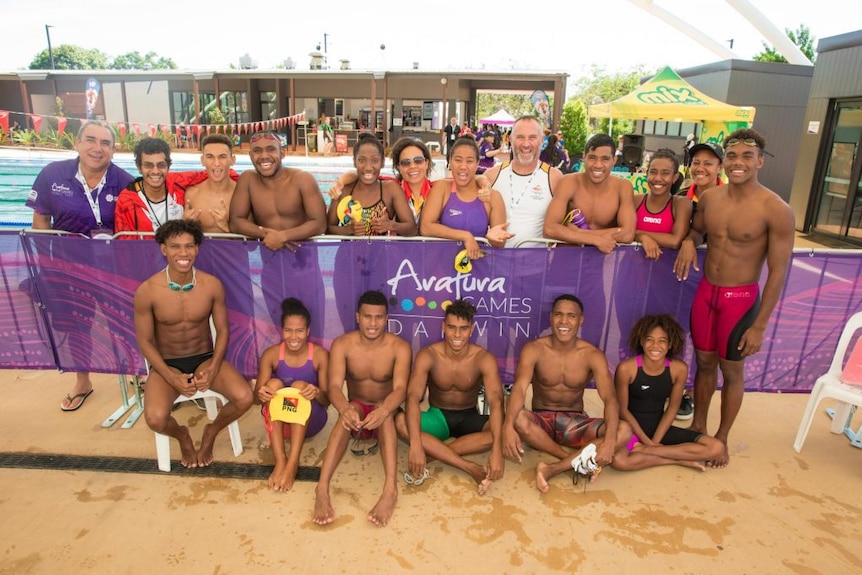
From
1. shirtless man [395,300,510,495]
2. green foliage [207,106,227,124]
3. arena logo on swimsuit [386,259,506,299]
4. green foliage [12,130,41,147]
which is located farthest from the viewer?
green foliage [207,106,227,124]

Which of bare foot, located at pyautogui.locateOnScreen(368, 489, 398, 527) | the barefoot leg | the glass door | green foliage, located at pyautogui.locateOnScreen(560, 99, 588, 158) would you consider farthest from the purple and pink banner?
green foliage, located at pyautogui.locateOnScreen(560, 99, 588, 158)

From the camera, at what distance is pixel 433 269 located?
3.96 meters

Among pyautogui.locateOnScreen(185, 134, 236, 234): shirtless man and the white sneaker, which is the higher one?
pyautogui.locateOnScreen(185, 134, 236, 234): shirtless man

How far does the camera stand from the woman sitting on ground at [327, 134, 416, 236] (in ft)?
13.2

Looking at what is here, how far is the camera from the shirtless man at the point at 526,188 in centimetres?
402

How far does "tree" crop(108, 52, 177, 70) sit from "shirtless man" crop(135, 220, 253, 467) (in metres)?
97.0

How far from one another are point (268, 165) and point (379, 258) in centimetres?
103

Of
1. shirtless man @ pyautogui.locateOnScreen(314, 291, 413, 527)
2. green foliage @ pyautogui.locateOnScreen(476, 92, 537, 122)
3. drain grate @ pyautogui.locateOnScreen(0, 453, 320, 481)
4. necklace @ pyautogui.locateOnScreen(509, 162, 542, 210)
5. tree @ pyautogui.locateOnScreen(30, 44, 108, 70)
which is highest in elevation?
tree @ pyautogui.locateOnScreen(30, 44, 108, 70)

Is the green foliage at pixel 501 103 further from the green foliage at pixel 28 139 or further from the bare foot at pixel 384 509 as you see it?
the bare foot at pixel 384 509

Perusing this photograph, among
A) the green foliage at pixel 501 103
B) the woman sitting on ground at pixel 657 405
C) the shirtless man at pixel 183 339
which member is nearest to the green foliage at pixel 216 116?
the shirtless man at pixel 183 339

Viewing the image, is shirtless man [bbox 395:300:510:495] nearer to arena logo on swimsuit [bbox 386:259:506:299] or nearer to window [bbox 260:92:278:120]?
arena logo on swimsuit [bbox 386:259:506:299]

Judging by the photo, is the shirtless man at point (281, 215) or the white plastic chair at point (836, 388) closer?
the white plastic chair at point (836, 388)

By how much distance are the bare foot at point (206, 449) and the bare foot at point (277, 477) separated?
51 centimetres

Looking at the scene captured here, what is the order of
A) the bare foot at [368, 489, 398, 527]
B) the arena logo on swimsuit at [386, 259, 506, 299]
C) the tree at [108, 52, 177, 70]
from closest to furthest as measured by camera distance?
the bare foot at [368, 489, 398, 527]
the arena logo on swimsuit at [386, 259, 506, 299]
the tree at [108, 52, 177, 70]
